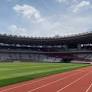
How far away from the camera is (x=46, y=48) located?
5022 inches

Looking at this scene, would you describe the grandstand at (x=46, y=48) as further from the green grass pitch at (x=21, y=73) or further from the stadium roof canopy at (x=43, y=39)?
the green grass pitch at (x=21, y=73)

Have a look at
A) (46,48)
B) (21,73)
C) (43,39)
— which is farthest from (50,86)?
(46,48)

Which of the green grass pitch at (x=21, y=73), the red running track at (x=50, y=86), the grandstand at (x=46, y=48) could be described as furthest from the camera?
the grandstand at (x=46, y=48)

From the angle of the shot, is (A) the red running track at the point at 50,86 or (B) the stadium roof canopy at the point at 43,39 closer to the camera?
(A) the red running track at the point at 50,86

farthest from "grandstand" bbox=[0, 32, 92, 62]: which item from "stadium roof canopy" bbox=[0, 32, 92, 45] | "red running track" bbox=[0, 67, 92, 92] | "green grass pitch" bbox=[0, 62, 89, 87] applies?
"red running track" bbox=[0, 67, 92, 92]

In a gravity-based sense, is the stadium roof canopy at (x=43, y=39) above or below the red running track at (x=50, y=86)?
above

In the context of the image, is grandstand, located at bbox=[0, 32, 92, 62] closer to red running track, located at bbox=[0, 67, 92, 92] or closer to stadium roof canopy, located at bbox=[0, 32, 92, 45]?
stadium roof canopy, located at bbox=[0, 32, 92, 45]

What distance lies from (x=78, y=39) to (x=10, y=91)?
94.0 metres

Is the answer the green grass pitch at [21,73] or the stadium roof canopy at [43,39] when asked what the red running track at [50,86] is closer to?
the green grass pitch at [21,73]

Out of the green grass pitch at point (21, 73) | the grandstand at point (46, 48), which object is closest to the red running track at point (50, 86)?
the green grass pitch at point (21, 73)

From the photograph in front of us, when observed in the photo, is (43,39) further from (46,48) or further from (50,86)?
(50,86)

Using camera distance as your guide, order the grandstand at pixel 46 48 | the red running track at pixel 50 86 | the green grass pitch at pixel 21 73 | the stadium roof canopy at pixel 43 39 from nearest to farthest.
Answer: the red running track at pixel 50 86 → the green grass pitch at pixel 21 73 → the stadium roof canopy at pixel 43 39 → the grandstand at pixel 46 48

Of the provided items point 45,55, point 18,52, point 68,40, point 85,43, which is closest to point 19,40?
point 18,52

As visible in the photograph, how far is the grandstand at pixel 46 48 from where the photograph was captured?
110 m
